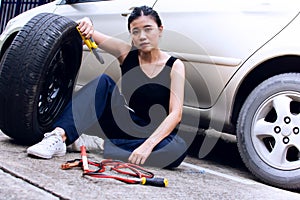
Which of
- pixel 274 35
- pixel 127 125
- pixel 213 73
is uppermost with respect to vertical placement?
pixel 274 35

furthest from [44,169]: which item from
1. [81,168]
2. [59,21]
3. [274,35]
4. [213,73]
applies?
[274,35]

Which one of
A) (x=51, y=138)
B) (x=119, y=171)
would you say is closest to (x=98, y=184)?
(x=119, y=171)

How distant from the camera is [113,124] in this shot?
320cm

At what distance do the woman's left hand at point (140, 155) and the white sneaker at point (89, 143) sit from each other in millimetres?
439

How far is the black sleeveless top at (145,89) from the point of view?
10.4 feet

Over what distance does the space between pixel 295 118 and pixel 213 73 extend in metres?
0.65

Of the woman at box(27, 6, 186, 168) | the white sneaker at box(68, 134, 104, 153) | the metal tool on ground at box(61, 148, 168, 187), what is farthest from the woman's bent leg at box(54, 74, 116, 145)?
the metal tool on ground at box(61, 148, 168, 187)

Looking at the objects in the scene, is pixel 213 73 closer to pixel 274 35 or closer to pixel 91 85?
pixel 274 35

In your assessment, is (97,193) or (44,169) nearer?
(97,193)

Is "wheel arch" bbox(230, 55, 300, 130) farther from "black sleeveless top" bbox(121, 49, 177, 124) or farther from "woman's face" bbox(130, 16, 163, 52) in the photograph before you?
"woman's face" bbox(130, 16, 163, 52)

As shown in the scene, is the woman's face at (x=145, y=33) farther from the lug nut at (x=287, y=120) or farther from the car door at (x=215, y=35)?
the lug nut at (x=287, y=120)

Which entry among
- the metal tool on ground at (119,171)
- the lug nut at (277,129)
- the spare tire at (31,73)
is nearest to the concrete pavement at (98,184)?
the metal tool on ground at (119,171)

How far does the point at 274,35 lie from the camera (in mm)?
3031

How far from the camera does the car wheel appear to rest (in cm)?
285
